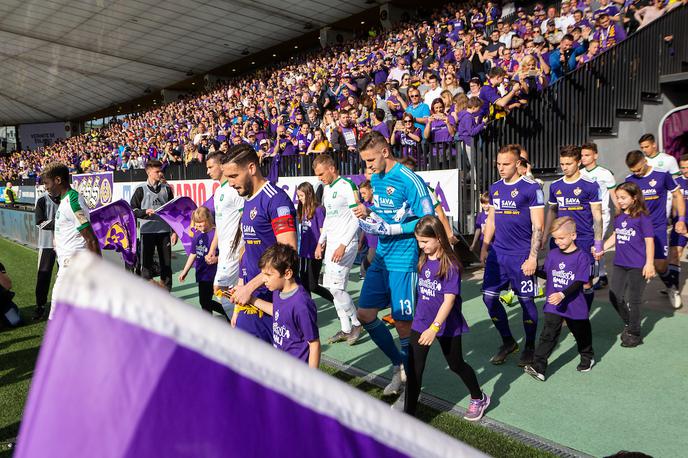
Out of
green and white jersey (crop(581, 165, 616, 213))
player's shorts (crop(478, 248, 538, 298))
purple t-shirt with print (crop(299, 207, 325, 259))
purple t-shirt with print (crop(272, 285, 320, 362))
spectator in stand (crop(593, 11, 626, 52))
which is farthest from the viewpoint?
spectator in stand (crop(593, 11, 626, 52))

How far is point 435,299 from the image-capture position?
4070 millimetres

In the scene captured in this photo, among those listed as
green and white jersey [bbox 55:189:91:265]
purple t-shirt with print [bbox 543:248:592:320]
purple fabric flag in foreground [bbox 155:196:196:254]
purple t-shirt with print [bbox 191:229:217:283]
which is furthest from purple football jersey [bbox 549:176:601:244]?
green and white jersey [bbox 55:189:91:265]

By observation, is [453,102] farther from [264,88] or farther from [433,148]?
[264,88]

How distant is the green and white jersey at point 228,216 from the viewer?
555 cm

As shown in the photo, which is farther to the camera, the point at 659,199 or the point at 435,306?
the point at 659,199

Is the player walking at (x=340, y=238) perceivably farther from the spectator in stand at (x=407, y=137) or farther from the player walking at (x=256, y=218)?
the spectator in stand at (x=407, y=137)

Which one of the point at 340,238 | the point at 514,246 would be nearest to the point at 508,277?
the point at 514,246

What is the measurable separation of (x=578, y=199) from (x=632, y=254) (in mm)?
1022

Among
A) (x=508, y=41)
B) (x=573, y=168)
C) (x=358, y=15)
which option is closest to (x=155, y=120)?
(x=358, y=15)

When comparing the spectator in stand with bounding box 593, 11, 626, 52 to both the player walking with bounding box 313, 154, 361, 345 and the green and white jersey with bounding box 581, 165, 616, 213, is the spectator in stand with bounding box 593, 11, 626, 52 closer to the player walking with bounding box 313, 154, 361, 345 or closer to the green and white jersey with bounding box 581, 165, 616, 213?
the green and white jersey with bounding box 581, 165, 616, 213

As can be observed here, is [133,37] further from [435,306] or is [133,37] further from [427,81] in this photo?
[435,306]

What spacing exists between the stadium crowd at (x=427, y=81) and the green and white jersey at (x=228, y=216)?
5589 millimetres

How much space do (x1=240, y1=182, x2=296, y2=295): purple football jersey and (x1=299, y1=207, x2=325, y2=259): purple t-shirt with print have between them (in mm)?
3193

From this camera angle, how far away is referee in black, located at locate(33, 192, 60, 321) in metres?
7.85
